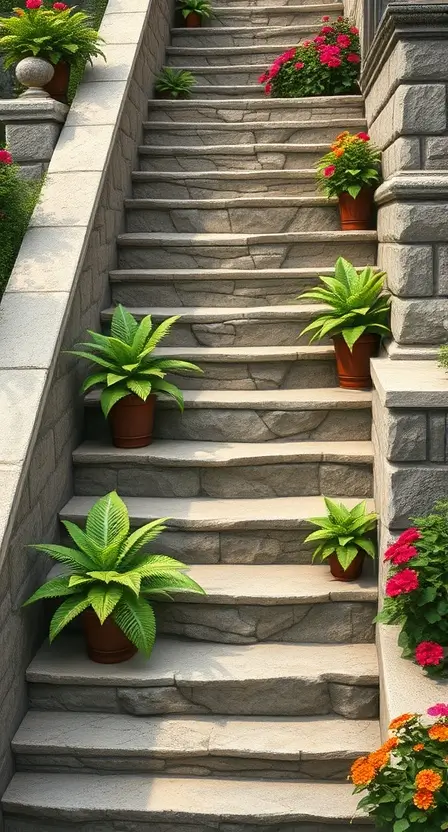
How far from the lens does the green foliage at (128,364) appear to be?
521 centimetres

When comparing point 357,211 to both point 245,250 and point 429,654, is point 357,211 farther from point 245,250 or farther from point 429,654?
point 429,654

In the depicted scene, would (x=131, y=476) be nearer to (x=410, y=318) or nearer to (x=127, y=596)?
(x=127, y=596)

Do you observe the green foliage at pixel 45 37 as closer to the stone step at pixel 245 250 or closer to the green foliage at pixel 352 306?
the stone step at pixel 245 250

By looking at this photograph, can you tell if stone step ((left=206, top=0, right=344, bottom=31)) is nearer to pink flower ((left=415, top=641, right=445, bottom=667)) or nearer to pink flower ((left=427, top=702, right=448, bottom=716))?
pink flower ((left=415, top=641, right=445, bottom=667))

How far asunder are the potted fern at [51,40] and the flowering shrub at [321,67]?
1971mm

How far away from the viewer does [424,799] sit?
123 inches

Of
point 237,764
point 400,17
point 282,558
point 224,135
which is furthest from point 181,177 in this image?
point 237,764

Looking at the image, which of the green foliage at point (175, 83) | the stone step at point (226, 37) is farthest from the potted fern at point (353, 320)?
the stone step at point (226, 37)

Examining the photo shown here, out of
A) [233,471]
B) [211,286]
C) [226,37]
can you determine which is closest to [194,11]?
[226,37]

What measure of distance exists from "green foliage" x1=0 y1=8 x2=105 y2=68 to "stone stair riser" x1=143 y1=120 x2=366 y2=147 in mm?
1272

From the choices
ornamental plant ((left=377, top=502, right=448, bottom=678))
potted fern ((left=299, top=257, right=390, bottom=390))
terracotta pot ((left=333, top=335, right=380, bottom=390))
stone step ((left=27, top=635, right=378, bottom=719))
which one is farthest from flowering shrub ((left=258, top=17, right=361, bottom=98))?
stone step ((left=27, top=635, right=378, bottom=719))

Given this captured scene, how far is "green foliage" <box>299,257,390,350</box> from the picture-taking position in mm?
5326

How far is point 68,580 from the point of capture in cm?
447

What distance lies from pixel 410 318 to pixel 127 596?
6.59 feet
